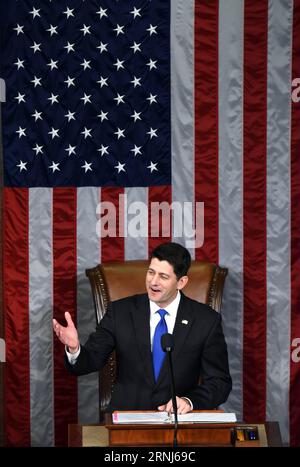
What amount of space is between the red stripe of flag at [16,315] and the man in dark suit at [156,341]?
43.2 inches

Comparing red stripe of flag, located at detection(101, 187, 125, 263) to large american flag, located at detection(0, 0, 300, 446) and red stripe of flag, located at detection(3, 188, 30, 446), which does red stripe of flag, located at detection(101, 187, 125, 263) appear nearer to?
large american flag, located at detection(0, 0, 300, 446)

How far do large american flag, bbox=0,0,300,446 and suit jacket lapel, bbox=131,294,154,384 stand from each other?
1.00m

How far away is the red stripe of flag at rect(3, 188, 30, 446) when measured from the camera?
541 cm

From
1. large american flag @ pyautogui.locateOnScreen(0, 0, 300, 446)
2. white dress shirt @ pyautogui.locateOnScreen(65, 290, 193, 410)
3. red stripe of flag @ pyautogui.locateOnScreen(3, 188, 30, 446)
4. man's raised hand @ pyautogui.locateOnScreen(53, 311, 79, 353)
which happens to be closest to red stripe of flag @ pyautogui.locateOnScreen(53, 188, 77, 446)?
large american flag @ pyautogui.locateOnScreen(0, 0, 300, 446)

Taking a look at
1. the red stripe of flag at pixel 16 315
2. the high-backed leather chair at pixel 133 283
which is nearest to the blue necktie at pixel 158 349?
the high-backed leather chair at pixel 133 283

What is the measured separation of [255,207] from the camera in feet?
17.7

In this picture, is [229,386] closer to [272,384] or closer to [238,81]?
[272,384]

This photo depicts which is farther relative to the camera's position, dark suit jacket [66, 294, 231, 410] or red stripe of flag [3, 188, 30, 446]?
red stripe of flag [3, 188, 30, 446]

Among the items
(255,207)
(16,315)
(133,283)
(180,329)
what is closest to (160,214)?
(255,207)

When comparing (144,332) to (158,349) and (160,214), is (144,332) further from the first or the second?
(160,214)

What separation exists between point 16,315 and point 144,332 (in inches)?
51.1

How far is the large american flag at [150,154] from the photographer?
5305 mm

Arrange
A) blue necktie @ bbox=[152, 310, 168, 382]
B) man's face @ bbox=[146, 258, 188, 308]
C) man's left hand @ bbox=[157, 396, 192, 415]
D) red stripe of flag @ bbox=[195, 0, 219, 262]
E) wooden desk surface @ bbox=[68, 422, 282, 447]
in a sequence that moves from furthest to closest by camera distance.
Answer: red stripe of flag @ bbox=[195, 0, 219, 262]
blue necktie @ bbox=[152, 310, 168, 382]
man's face @ bbox=[146, 258, 188, 308]
man's left hand @ bbox=[157, 396, 192, 415]
wooden desk surface @ bbox=[68, 422, 282, 447]

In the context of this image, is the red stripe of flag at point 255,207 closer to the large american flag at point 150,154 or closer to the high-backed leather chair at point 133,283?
the large american flag at point 150,154
